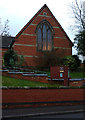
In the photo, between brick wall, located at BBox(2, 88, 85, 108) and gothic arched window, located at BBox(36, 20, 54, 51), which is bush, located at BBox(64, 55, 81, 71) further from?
brick wall, located at BBox(2, 88, 85, 108)

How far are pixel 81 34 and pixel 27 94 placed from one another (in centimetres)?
1601

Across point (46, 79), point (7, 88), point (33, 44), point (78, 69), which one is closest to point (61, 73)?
point (46, 79)

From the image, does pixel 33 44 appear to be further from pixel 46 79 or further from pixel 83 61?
pixel 46 79

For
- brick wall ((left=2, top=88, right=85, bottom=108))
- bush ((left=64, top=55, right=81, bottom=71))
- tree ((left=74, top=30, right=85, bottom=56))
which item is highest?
tree ((left=74, top=30, right=85, bottom=56))

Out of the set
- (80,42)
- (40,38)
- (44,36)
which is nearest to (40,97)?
(80,42)

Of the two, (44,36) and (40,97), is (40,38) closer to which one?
Result: (44,36)

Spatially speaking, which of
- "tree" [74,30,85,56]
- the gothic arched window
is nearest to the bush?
"tree" [74,30,85,56]

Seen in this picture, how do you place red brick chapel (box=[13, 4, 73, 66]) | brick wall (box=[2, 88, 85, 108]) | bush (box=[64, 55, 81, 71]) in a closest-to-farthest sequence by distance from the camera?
brick wall (box=[2, 88, 85, 108]) < bush (box=[64, 55, 81, 71]) < red brick chapel (box=[13, 4, 73, 66])

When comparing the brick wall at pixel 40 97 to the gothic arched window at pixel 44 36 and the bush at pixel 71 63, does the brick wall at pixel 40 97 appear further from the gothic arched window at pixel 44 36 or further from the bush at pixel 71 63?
the gothic arched window at pixel 44 36

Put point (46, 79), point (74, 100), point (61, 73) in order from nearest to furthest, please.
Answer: point (74, 100), point (61, 73), point (46, 79)

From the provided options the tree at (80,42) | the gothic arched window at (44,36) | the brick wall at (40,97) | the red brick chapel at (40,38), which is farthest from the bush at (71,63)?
the brick wall at (40,97)

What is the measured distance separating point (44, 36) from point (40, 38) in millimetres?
762

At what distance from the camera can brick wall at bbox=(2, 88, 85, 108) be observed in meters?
11.8

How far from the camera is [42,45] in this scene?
96.3 feet
